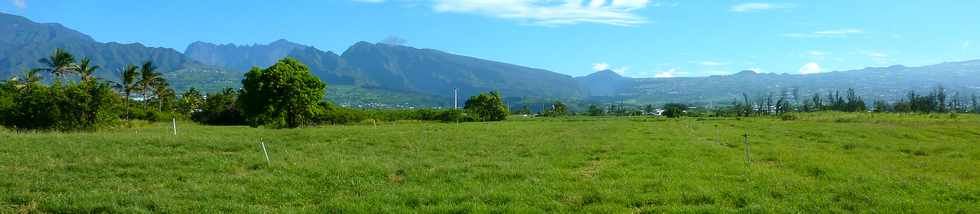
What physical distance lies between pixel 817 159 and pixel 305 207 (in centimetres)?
1953

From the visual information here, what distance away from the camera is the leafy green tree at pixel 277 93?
6159 cm

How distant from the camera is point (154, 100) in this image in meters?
119

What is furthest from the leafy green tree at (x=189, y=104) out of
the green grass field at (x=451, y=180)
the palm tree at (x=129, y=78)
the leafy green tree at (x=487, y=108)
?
the green grass field at (x=451, y=180)

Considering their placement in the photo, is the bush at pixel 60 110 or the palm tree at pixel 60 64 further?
the palm tree at pixel 60 64

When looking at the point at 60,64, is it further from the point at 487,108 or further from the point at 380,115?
the point at 487,108

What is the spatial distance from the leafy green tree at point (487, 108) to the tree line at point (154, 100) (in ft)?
0.72

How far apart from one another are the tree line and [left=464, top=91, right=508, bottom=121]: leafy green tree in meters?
0.22

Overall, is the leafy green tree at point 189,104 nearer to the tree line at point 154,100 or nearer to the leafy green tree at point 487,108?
the tree line at point 154,100

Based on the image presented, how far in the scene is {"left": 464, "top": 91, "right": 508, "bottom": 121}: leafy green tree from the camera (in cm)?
11906

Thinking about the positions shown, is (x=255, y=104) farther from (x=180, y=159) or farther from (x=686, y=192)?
(x=686, y=192)

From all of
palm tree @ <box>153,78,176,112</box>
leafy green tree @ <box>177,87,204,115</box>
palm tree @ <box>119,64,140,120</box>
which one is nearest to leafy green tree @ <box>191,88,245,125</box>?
palm tree @ <box>153,78,176,112</box>

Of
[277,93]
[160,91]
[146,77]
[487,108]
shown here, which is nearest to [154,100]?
[160,91]

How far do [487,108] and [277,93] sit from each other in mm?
60769

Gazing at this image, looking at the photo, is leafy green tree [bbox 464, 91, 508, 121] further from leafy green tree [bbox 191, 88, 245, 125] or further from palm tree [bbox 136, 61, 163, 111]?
palm tree [bbox 136, 61, 163, 111]
